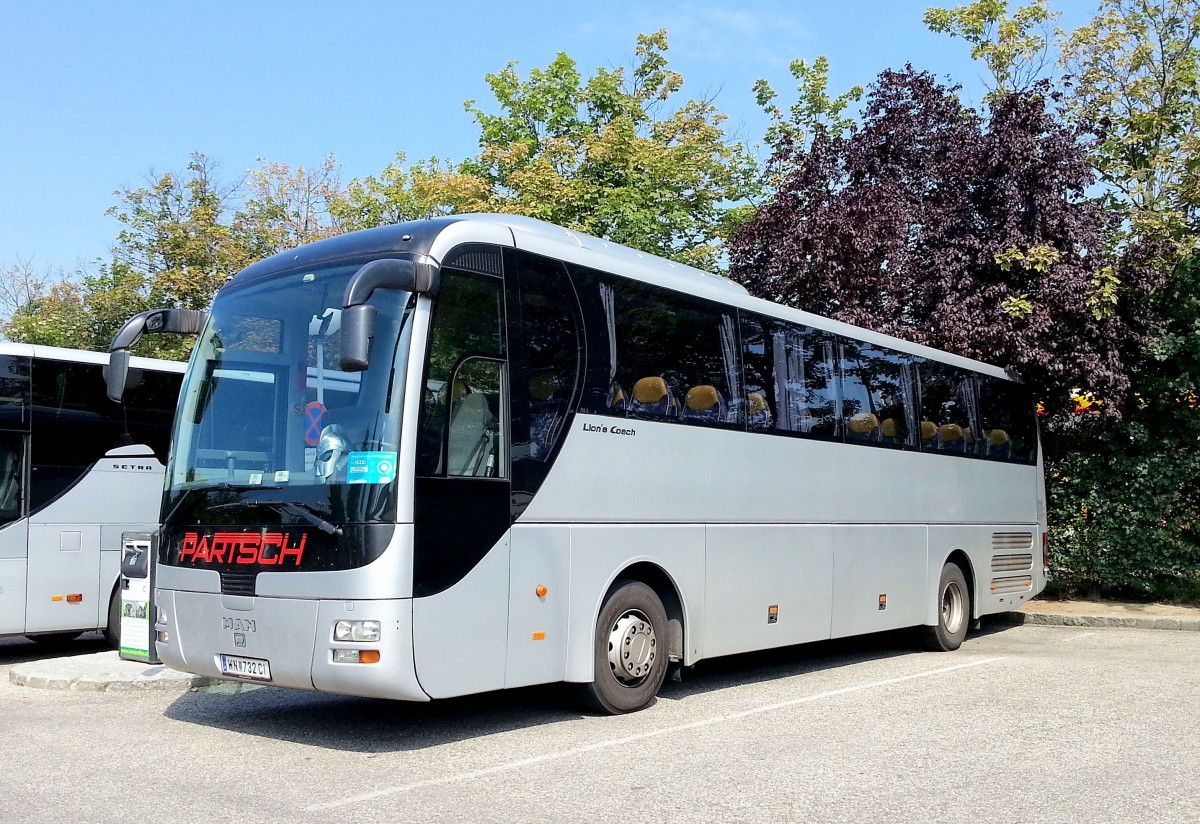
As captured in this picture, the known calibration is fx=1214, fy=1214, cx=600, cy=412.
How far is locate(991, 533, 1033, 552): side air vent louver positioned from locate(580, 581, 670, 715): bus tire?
7.12 meters

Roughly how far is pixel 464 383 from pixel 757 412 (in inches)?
143

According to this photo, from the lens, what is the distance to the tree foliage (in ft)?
53.9

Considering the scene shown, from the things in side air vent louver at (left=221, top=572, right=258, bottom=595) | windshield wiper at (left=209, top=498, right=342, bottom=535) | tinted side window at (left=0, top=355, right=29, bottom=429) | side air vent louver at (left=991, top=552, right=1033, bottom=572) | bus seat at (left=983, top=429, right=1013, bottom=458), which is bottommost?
side air vent louver at (left=991, top=552, right=1033, bottom=572)

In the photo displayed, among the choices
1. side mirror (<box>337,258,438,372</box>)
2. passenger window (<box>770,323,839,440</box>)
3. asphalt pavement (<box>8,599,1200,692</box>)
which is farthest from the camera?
passenger window (<box>770,323,839,440</box>)

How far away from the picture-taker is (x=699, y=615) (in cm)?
977

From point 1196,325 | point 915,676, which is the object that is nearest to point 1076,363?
point 1196,325

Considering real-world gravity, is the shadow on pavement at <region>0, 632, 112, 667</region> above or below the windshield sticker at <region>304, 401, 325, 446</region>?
below

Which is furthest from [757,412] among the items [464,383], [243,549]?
[243,549]

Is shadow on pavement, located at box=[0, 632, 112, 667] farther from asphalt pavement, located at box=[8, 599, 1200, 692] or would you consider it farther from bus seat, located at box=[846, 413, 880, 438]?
bus seat, located at box=[846, 413, 880, 438]

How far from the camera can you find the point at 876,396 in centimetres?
1265

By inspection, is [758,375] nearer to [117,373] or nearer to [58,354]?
[117,373]

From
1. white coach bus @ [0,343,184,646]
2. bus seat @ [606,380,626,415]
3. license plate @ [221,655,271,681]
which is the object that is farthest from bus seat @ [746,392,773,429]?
white coach bus @ [0,343,184,646]

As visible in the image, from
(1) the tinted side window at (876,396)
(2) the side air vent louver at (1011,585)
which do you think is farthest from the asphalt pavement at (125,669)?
(1) the tinted side window at (876,396)

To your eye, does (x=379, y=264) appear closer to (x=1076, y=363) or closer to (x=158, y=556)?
(x=158, y=556)
